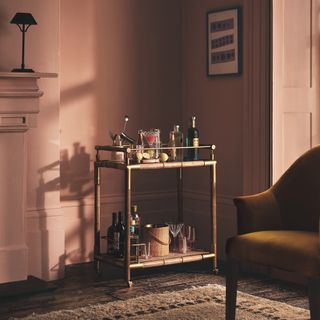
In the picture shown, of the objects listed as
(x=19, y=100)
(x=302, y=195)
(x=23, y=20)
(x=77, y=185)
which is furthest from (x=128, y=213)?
(x=23, y=20)

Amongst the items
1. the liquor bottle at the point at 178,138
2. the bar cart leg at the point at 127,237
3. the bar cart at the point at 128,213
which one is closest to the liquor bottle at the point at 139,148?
the bar cart at the point at 128,213

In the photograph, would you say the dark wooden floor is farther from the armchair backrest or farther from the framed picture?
the framed picture

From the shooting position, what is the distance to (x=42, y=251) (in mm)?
4570

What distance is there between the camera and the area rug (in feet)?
12.2

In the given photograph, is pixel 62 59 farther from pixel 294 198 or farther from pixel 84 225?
pixel 294 198

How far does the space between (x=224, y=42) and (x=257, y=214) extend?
1.85 meters

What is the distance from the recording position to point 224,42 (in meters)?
5.08

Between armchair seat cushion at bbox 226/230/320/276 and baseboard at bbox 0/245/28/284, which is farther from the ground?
armchair seat cushion at bbox 226/230/320/276

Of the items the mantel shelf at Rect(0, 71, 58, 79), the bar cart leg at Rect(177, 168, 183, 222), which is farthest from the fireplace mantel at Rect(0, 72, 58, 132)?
the bar cart leg at Rect(177, 168, 183, 222)

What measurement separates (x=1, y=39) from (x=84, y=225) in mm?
1447

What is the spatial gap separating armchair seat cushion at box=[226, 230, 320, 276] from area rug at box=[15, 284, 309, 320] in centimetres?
47

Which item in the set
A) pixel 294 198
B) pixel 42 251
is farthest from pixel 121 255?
pixel 294 198

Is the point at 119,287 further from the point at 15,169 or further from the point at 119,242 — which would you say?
the point at 15,169

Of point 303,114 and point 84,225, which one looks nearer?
point 303,114
